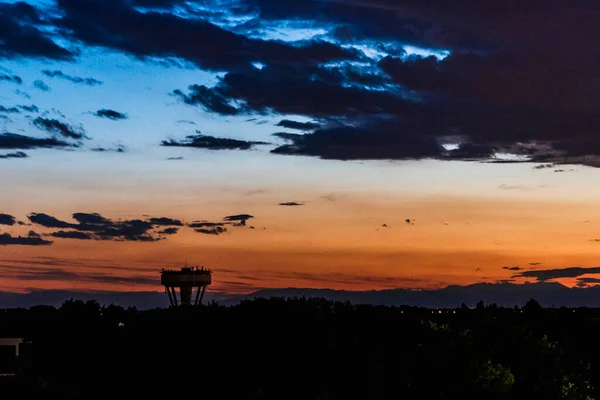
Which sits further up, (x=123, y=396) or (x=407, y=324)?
(x=407, y=324)

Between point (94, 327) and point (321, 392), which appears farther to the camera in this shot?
point (94, 327)

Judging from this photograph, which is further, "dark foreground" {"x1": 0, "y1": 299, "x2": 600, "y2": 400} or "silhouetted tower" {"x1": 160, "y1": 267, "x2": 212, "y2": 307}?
"silhouetted tower" {"x1": 160, "y1": 267, "x2": 212, "y2": 307}

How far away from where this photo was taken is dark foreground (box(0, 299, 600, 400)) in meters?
43.9

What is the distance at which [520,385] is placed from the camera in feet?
160

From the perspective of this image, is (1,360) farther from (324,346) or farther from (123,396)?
(324,346)

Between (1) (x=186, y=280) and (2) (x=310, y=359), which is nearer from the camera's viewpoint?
(2) (x=310, y=359)

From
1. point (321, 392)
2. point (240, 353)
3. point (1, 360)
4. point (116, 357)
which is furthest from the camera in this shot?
point (1, 360)

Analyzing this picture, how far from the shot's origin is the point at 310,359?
145ft

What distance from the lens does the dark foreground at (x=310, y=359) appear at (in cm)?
4394

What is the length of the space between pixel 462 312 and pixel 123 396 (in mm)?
21775

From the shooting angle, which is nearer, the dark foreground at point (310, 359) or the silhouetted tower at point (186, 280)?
the dark foreground at point (310, 359)

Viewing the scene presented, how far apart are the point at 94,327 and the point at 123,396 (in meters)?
14.5

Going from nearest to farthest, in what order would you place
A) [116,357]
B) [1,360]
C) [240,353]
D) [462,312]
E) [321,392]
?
[321,392] → [240,353] → [116,357] → [462,312] → [1,360]

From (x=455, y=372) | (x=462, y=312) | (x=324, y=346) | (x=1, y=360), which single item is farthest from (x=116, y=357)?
(x=1, y=360)
